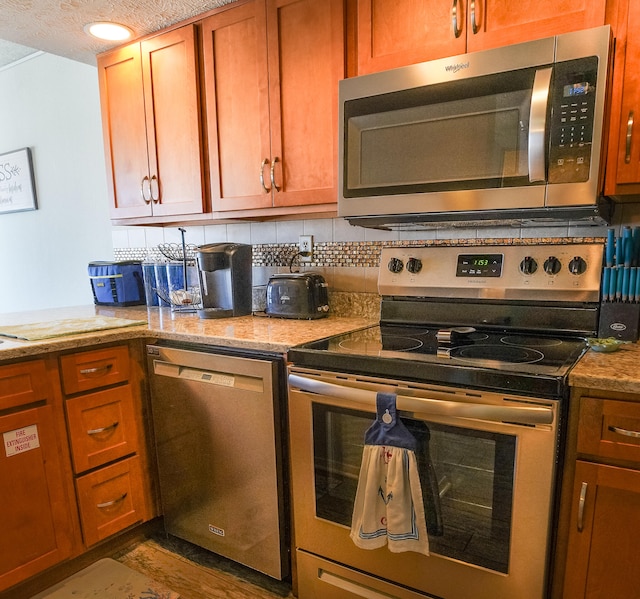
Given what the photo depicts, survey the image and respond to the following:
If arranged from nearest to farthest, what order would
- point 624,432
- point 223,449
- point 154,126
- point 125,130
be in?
1. point 624,432
2. point 223,449
3. point 154,126
4. point 125,130

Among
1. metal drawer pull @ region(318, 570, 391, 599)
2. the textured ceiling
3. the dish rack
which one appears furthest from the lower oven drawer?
the textured ceiling

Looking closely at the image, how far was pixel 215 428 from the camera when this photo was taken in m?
1.55

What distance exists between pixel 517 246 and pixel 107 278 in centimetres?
200

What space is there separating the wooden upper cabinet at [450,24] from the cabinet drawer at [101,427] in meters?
1.47

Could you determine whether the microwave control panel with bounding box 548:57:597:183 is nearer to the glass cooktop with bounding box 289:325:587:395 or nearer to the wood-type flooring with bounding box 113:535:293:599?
the glass cooktop with bounding box 289:325:587:395

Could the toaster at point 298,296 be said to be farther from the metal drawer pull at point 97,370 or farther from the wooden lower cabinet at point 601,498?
the wooden lower cabinet at point 601,498

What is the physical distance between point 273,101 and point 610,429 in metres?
1.50

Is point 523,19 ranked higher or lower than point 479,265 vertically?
higher

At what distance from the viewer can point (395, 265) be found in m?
1.67

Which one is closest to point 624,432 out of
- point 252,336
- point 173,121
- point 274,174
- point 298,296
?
point 252,336

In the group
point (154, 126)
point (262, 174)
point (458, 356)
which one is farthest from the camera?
point (154, 126)

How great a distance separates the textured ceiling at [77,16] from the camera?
1712 mm

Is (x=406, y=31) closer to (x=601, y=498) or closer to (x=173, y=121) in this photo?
(x=173, y=121)

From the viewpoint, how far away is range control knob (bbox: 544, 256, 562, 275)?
4.58 feet
